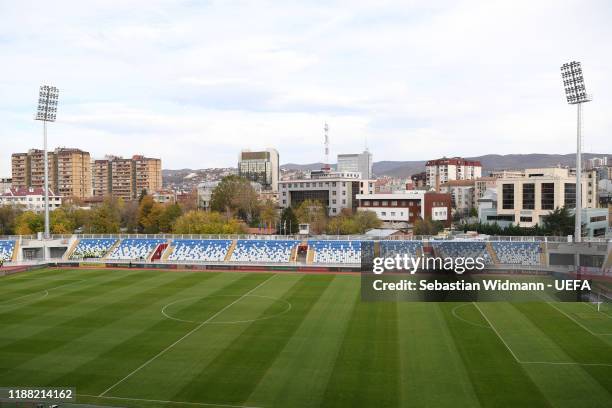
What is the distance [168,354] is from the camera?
19.5 metres

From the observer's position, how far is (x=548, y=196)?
65.1 meters

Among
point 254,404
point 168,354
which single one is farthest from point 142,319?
point 254,404

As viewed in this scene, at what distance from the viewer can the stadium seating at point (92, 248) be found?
1757 inches

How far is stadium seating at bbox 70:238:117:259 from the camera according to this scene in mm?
44625

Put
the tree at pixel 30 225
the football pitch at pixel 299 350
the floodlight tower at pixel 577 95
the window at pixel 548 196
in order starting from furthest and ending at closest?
the window at pixel 548 196 → the tree at pixel 30 225 → the floodlight tower at pixel 577 95 → the football pitch at pixel 299 350

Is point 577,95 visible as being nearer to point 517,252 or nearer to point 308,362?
point 517,252

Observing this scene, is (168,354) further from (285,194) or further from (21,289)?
(285,194)

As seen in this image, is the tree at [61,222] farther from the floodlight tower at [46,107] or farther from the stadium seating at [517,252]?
the stadium seating at [517,252]

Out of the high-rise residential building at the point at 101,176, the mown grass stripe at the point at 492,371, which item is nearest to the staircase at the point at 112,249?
the mown grass stripe at the point at 492,371

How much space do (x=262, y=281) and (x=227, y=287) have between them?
293cm

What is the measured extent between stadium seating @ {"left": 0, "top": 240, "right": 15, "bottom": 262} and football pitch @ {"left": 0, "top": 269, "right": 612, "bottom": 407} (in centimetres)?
1416

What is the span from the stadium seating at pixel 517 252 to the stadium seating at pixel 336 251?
33.6 feet

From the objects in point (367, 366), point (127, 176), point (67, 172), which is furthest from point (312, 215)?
point (127, 176)

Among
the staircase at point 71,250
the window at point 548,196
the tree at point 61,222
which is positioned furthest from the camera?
the window at point 548,196
